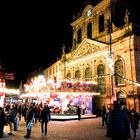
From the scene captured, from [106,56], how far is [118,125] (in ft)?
91.8

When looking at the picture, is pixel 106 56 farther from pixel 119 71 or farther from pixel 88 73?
pixel 88 73

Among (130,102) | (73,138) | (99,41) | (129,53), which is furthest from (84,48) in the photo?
(73,138)

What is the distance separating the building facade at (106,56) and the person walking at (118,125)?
17.1m

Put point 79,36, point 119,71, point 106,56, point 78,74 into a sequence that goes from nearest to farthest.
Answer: point 119,71 < point 106,56 < point 78,74 < point 79,36

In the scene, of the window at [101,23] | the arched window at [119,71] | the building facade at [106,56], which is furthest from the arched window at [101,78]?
the window at [101,23]

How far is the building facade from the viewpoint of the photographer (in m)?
29.9

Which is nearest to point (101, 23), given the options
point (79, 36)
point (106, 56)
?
point (79, 36)

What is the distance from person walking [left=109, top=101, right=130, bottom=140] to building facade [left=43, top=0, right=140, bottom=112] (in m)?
17.1

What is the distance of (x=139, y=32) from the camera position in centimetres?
3186

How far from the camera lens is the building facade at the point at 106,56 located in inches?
1176

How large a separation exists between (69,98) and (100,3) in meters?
16.9

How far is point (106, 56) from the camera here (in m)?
34.3

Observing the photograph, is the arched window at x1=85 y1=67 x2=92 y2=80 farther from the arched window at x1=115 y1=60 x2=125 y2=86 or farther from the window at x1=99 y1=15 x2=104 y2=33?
the window at x1=99 y1=15 x2=104 y2=33

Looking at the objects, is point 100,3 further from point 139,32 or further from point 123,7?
point 139,32
